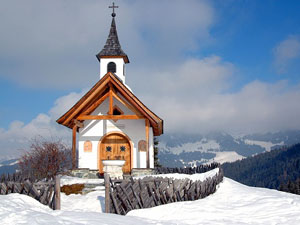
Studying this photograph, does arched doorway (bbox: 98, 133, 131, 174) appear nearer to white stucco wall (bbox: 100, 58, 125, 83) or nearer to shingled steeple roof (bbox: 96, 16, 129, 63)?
white stucco wall (bbox: 100, 58, 125, 83)

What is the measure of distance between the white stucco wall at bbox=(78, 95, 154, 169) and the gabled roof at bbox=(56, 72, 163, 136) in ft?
2.36

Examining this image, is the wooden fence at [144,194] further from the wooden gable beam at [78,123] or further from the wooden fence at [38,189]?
the wooden gable beam at [78,123]

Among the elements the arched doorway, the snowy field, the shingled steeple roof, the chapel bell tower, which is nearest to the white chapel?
the arched doorway

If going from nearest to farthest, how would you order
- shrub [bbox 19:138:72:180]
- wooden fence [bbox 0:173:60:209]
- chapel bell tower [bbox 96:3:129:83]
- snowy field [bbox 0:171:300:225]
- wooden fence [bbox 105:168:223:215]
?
1. snowy field [bbox 0:171:300:225]
2. wooden fence [bbox 105:168:223:215]
3. wooden fence [bbox 0:173:60:209]
4. shrub [bbox 19:138:72:180]
5. chapel bell tower [bbox 96:3:129:83]

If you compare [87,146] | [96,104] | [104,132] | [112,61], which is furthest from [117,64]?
[87,146]

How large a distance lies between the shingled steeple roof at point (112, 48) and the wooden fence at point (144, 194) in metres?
14.9

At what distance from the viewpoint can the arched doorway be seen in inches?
875

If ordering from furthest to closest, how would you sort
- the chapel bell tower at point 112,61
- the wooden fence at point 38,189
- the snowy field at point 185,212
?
the chapel bell tower at point 112,61
the wooden fence at point 38,189
the snowy field at point 185,212

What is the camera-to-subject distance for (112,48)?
86.9 feet

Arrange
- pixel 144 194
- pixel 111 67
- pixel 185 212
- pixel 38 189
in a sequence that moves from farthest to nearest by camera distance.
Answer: pixel 111 67
pixel 38 189
pixel 144 194
pixel 185 212

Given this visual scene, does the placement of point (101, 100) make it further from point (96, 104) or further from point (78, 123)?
point (78, 123)

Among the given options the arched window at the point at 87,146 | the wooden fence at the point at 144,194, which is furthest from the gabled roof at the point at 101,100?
the wooden fence at the point at 144,194

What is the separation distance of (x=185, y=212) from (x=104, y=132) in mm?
12149

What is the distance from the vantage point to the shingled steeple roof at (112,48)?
2591 centimetres
